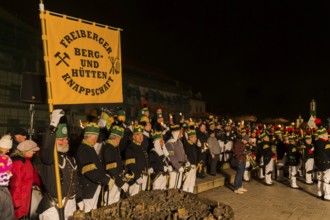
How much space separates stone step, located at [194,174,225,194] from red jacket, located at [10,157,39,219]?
7038 millimetres

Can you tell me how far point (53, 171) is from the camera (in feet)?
18.4

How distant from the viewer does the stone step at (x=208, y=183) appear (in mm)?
12355

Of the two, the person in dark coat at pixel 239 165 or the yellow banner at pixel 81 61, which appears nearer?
the yellow banner at pixel 81 61

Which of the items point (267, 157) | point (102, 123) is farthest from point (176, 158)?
point (267, 157)

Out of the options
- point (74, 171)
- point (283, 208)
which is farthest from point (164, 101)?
point (74, 171)


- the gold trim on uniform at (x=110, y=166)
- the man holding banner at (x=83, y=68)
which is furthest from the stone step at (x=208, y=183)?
the man holding banner at (x=83, y=68)

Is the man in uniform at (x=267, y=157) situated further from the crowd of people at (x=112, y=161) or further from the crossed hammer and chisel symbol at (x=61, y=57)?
the crossed hammer and chisel symbol at (x=61, y=57)

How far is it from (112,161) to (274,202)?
5.98 meters

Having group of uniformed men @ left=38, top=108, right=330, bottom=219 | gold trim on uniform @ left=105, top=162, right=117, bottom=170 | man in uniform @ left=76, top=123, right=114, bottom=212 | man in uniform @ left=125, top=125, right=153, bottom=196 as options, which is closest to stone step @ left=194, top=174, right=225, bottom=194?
group of uniformed men @ left=38, top=108, right=330, bottom=219

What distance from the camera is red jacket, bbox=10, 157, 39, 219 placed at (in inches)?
232

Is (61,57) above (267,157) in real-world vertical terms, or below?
above

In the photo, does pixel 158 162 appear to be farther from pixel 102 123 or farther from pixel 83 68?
pixel 83 68

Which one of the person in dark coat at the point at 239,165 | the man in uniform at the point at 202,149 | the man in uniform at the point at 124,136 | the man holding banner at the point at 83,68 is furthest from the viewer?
the man in uniform at the point at 202,149

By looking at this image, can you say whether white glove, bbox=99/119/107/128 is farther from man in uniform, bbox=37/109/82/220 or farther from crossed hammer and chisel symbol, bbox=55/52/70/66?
crossed hammer and chisel symbol, bbox=55/52/70/66
